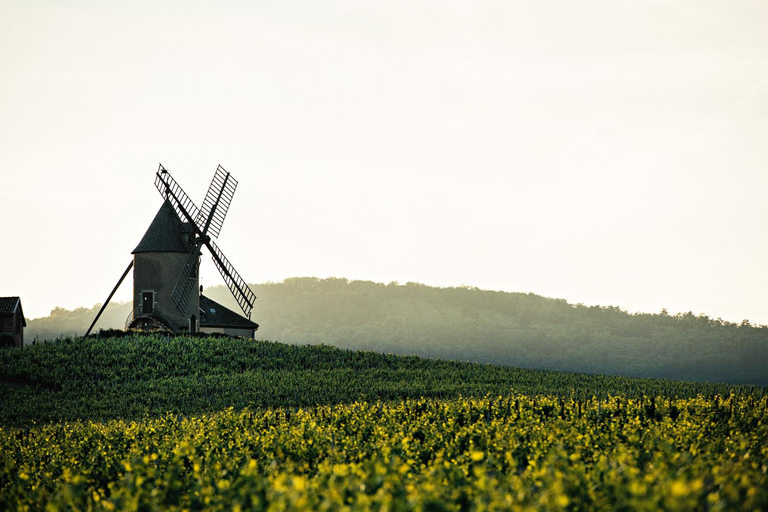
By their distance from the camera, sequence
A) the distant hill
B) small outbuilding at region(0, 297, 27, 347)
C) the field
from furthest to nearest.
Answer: the distant hill, small outbuilding at region(0, 297, 27, 347), the field

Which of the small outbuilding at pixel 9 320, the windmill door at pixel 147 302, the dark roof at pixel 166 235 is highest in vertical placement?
the dark roof at pixel 166 235

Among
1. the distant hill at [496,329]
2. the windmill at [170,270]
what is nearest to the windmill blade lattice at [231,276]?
the windmill at [170,270]

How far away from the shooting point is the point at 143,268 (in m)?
46.7

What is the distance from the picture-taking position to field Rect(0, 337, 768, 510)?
8750mm

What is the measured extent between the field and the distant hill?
87703 millimetres

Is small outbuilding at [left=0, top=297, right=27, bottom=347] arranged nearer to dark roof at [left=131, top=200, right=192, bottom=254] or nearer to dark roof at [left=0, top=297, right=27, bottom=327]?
dark roof at [left=0, top=297, right=27, bottom=327]

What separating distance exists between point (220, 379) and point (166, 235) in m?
14.6

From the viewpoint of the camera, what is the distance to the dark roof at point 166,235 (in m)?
46.8

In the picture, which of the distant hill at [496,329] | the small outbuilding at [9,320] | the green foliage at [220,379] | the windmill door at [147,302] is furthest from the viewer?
the distant hill at [496,329]

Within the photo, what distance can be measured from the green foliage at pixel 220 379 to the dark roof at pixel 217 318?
456 centimetres

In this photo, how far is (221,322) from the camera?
5175cm

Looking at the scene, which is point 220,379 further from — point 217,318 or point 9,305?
point 9,305

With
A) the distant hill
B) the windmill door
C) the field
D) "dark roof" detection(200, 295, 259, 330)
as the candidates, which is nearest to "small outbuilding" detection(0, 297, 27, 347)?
the field

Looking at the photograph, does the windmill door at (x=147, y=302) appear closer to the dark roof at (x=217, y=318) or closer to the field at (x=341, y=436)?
the field at (x=341, y=436)
